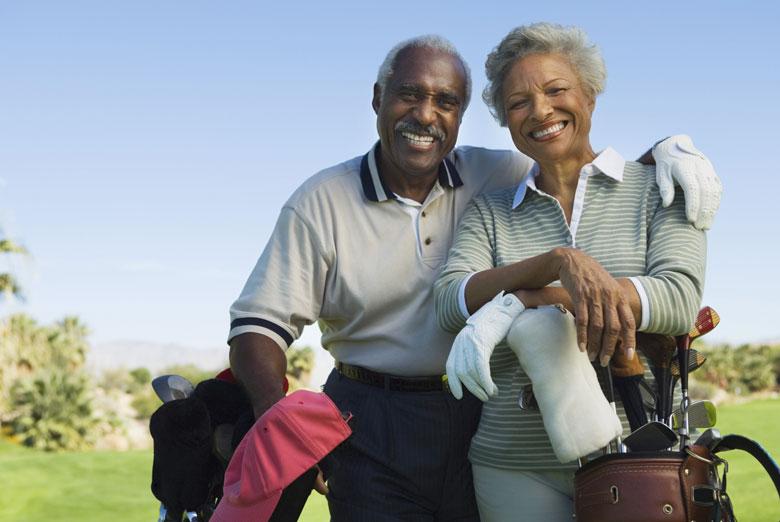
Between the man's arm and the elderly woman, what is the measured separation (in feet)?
2.20

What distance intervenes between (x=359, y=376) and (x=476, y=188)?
2.54 feet

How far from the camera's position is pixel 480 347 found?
2271 mm

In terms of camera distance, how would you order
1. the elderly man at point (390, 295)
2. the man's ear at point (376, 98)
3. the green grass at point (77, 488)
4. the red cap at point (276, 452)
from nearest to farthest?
the red cap at point (276, 452) < the elderly man at point (390, 295) < the man's ear at point (376, 98) < the green grass at point (77, 488)

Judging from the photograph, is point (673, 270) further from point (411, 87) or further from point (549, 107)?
point (411, 87)

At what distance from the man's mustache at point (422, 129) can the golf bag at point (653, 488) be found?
Result: 1348 millimetres

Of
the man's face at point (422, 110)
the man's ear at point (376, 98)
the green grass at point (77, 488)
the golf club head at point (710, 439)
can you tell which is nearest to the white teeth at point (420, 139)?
the man's face at point (422, 110)

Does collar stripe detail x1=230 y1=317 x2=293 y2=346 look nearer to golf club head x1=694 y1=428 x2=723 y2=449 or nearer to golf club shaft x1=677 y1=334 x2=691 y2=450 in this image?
golf club shaft x1=677 y1=334 x2=691 y2=450

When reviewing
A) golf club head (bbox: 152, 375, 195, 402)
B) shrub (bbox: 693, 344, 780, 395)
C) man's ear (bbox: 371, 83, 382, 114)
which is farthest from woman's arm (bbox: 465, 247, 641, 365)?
shrub (bbox: 693, 344, 780, 395)

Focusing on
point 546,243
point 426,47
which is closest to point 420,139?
point 426,47

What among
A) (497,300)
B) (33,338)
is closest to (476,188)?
(497,300)

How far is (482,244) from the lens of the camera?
2.76 meters

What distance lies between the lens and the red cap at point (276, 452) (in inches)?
101

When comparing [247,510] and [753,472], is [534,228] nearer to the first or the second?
[247,510]

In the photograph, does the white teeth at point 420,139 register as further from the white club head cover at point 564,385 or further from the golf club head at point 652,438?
the golf club head at point 652,438
